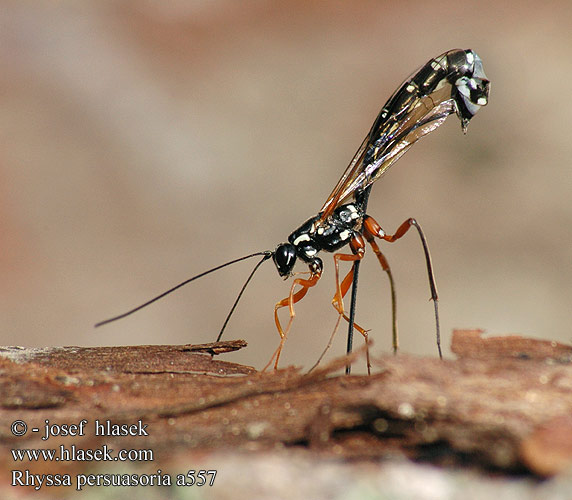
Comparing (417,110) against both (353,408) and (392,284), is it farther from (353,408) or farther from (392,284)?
(353,408)

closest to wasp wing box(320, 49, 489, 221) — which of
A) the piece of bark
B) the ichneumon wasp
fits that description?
the ichneumon wasp

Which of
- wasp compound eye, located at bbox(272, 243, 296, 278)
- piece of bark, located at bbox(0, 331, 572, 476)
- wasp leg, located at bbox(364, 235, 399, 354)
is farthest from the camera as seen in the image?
wasp compound eye, located at bbox(272, 243, 296, 278)

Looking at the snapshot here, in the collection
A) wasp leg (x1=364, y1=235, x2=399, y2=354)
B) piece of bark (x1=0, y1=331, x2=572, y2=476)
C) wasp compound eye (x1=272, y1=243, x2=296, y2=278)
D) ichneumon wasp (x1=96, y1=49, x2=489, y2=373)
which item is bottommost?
piece of bark (x1=0, y1=331, x2=572, y2=476)

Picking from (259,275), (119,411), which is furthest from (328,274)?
(119,411)

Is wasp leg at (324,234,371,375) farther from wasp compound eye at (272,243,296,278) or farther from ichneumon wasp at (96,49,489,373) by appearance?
wasp compound eye at (272,243,296,278)

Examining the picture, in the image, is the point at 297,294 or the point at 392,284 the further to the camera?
the point at 297,294

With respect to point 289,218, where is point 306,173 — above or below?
above

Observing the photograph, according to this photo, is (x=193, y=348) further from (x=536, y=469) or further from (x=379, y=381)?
(x=536, y=469)

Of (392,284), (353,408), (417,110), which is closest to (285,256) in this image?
(392,284)

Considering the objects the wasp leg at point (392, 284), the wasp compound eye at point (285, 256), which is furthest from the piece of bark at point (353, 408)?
the wasp compound eye at point (285, 256)
